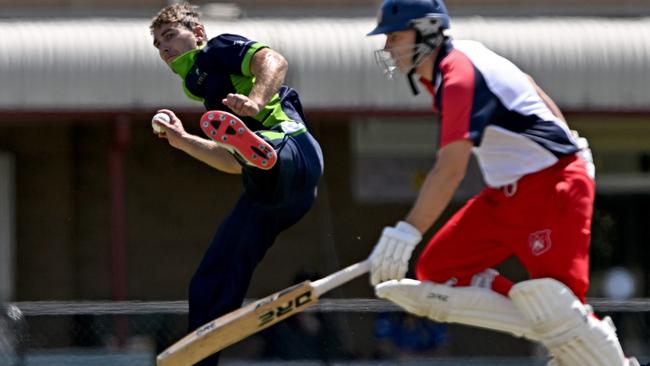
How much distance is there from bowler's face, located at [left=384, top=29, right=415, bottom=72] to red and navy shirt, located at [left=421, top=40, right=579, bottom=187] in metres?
0.09

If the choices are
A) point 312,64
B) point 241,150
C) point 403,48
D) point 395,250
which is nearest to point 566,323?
point 395,250

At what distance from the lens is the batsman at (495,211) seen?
5.04m

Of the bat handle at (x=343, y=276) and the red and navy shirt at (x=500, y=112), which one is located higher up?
the red and navy shirt at (x=500, y=112)

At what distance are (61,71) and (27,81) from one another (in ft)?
0.86

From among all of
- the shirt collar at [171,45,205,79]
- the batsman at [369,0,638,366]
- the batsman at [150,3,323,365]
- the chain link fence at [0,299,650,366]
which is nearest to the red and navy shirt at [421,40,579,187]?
the batsman at [369,0,638,366]

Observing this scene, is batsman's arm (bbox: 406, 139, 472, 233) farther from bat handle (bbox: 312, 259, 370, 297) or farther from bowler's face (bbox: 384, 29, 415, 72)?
bowler's face (bbox: 384, 29, 415, 72)

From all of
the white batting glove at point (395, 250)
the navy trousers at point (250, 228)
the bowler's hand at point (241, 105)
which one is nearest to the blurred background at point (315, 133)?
the navy trousers at point (250, 228)

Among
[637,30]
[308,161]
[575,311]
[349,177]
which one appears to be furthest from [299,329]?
[349,177]

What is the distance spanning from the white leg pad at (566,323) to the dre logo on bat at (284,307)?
66 centimetres

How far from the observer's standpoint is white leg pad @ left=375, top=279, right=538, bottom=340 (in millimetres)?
5211

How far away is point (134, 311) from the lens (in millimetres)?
7375

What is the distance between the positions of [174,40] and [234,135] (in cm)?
68

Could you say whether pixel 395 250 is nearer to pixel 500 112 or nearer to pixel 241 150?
pixel 500 112

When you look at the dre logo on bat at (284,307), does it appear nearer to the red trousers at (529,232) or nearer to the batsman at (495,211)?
the batsman at (495,211)
